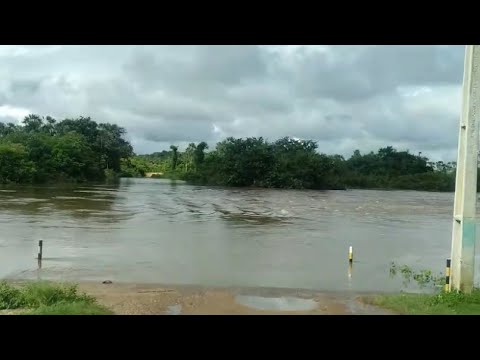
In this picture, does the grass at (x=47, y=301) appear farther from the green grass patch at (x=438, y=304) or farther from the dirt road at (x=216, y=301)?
the green grass patch at (x=438, y=304)

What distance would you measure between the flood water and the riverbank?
118cm

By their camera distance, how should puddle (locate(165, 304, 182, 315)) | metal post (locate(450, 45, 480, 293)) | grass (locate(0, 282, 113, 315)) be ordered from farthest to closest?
metal post (locate(450, 45, 480, 293)) → puddle (locate(165, 304, 182, 315)) → grass (locate(0, 282, 113, 315))

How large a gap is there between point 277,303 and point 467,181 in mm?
4012

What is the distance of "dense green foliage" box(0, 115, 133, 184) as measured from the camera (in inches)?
1951

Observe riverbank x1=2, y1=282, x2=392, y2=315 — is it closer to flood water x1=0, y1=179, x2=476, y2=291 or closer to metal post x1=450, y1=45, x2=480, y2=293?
flood water x1=0, y1=179, x2=476, y2=291

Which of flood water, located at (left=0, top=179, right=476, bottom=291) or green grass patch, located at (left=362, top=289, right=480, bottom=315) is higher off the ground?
green grass patch, located at (left=362, top=289, right=480, bottom=315)

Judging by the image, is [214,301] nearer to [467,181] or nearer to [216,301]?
[216,301]

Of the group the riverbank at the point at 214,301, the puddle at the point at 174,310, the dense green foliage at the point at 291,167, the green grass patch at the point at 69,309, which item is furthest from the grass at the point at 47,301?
the dense green foliage at the point at 291,167

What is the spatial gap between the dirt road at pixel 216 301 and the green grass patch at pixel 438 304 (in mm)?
335

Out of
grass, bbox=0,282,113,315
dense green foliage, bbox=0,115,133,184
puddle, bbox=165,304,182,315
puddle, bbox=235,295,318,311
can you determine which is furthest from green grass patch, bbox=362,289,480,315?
dense green foliage, bbox=0,115,133,184

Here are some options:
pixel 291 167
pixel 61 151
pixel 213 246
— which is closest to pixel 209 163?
pixel 291 167

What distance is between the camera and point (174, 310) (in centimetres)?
850

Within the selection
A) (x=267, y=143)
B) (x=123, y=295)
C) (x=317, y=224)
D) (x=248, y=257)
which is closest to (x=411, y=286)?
(x=248, y=257)
